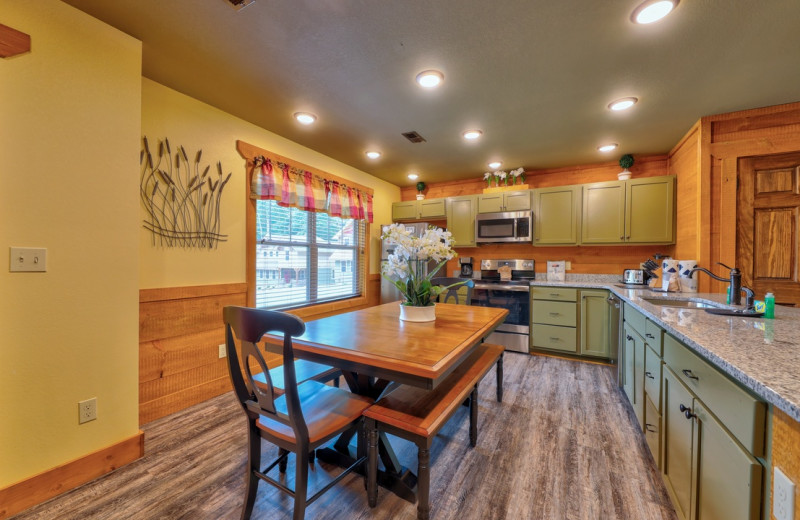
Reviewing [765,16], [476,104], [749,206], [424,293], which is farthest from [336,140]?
[749,206]

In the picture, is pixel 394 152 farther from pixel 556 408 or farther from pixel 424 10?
pixel 556 408

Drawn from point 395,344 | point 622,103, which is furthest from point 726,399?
point 622,103

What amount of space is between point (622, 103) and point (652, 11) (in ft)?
3.47

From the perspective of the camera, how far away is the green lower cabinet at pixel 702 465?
81 centimetres

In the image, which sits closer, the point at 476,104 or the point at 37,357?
the point at 37,357

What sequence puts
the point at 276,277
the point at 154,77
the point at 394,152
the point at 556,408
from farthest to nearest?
the point at 394,152
the point at 276,277
the point at 556,408
the point at 154,77

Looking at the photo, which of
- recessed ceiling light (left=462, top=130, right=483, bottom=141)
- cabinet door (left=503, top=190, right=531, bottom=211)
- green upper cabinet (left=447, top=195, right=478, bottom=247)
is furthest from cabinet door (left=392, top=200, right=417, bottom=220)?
recessed ceiling light (left=462, top=130, right=483, bottom=141)

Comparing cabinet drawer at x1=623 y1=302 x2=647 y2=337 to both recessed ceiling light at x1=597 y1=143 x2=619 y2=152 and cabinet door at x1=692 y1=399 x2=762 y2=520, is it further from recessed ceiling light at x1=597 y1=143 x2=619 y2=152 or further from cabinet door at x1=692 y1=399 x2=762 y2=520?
recessed ceiling light at x1=597 y1=143 x2=619 y2=152

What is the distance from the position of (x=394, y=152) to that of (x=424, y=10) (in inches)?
81.1

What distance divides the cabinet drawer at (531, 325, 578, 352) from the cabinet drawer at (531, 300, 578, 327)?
65 mm

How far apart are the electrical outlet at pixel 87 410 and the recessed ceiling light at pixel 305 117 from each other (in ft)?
7.71

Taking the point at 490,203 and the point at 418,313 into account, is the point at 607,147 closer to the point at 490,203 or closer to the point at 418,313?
the point at 490,203

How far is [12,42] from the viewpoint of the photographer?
1419mm

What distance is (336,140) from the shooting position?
3238 mm
